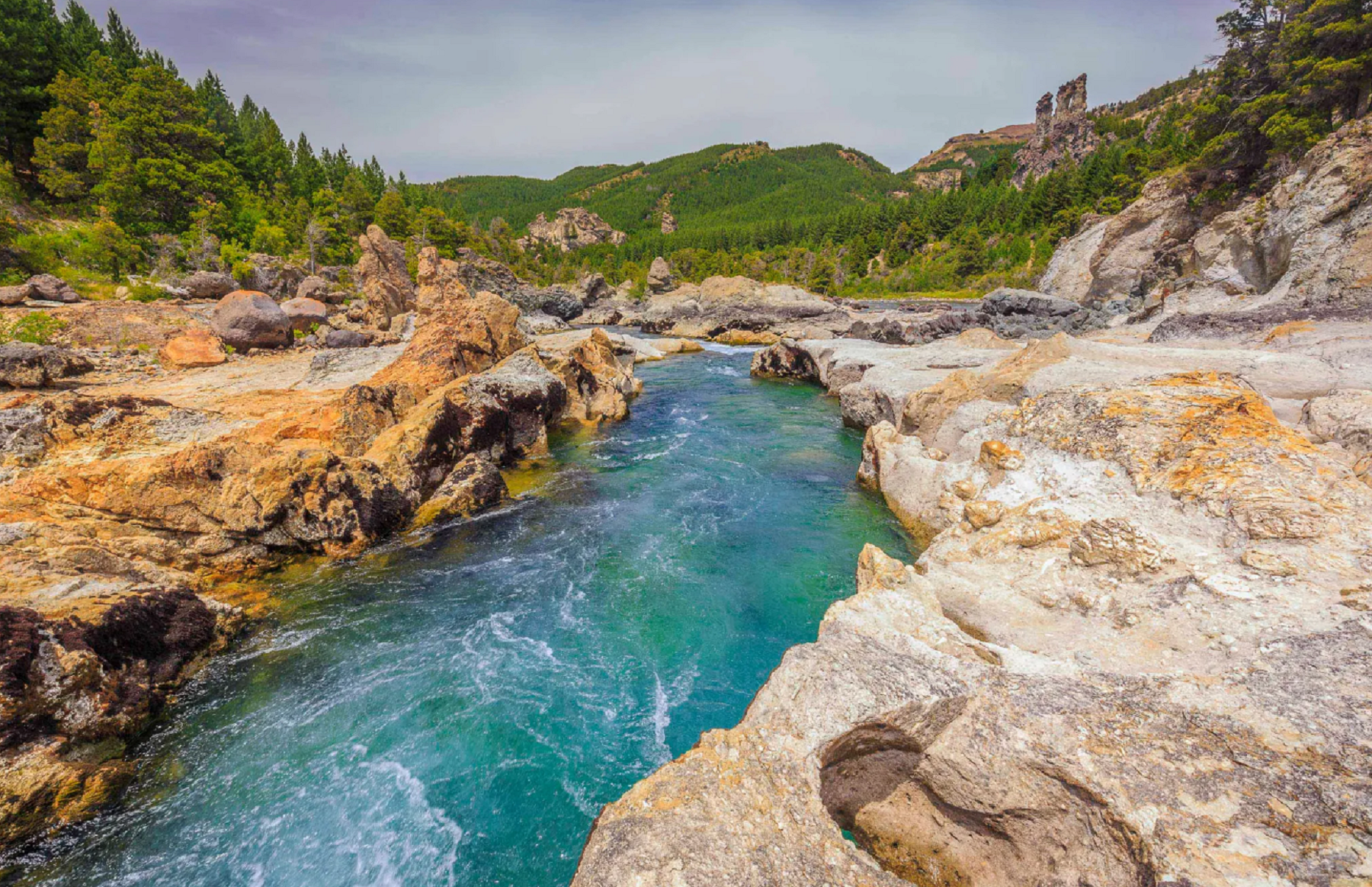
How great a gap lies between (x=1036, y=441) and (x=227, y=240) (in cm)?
5304

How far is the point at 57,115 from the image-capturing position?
112ft

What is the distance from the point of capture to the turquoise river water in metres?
5.36

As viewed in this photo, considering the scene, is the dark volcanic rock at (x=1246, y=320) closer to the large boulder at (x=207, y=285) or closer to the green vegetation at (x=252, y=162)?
the green vegetation at (x=252, y=162)

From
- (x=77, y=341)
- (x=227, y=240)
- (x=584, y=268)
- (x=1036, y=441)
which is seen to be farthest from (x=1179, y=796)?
(x=584, y=268)

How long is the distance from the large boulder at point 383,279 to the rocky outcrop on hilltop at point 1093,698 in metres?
32.3

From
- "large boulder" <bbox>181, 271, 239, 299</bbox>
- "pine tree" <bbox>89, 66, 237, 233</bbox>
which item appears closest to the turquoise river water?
"large boulder" <bbox>181, 271, 239, 299</bbox>

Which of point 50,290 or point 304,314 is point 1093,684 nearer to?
point 304,314

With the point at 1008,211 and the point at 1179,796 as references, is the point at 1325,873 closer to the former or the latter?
the point at 1179,796

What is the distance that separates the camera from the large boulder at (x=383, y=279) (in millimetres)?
30062

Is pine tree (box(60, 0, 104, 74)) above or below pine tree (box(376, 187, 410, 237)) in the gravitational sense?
above

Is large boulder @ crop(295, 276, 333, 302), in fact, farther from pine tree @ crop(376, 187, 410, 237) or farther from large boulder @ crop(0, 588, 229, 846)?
pine tree @ crop(376, 187, 410, 237)

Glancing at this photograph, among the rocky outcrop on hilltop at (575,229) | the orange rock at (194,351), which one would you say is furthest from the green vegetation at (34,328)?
the rocky outcrop on hilltop at (575,229)

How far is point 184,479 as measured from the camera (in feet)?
32.7

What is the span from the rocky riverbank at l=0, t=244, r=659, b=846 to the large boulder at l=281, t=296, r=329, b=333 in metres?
5.04
